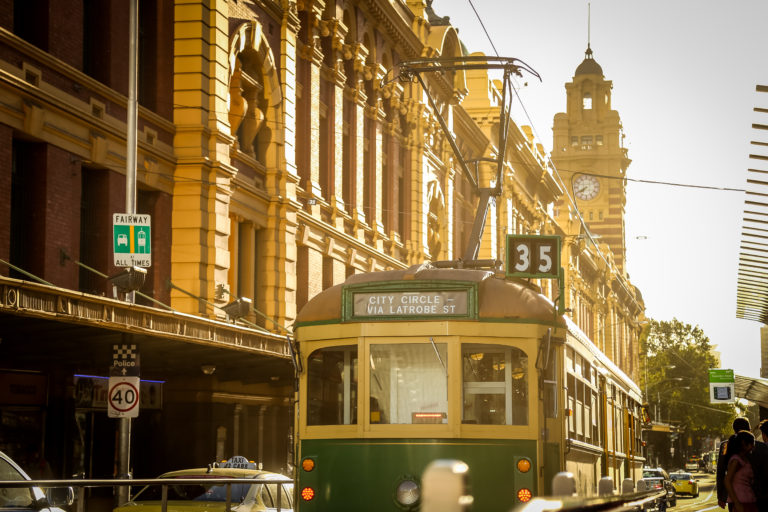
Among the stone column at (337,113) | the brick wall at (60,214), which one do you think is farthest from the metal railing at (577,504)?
the stone column at (337,113)

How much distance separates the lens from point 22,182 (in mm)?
21031

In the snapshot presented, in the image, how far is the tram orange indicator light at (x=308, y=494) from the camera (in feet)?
41.9

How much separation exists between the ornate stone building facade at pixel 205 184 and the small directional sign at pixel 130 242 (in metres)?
1.14

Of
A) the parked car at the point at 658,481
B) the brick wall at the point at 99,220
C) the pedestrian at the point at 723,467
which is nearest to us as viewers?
the pedestrian at the point at 723,467

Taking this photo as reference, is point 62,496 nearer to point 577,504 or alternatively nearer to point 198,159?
point 577,504

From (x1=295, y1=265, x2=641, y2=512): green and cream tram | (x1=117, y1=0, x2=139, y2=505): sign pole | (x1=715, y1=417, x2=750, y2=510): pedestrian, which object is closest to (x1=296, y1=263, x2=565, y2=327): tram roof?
(x1=295, y1=265, x2=641, y2=512): green and cream tram

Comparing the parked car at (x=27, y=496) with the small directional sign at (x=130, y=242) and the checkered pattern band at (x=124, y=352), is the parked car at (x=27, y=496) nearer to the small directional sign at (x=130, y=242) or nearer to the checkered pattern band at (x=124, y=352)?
the checkered pattern band at (x=124, y=352)

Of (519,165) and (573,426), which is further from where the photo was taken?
(519,165)

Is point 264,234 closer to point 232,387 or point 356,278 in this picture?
point 232,387

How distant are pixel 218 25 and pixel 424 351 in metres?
15.6

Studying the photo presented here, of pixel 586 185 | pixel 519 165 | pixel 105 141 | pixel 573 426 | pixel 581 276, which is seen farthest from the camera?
pixel 586 185

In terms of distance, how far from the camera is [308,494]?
12797 millimetres

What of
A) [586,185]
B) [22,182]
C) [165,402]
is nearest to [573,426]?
[22,182]

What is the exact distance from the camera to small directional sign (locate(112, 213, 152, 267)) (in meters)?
20.5
